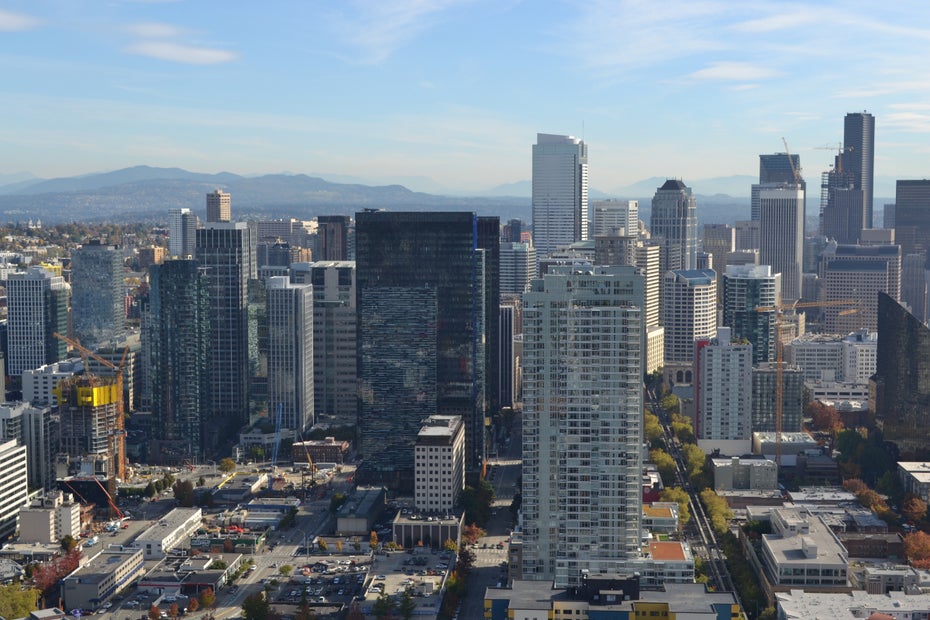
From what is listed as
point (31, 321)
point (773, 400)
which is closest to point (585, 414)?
point (773, 400)

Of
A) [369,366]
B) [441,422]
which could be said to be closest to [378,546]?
[441,422]

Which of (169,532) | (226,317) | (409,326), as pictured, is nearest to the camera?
(169,532)

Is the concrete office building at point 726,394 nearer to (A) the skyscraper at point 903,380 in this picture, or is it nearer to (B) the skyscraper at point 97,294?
(A) the skyscraper at point 903,380

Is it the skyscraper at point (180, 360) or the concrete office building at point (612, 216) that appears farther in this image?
the concrete office building at point (612, 216)

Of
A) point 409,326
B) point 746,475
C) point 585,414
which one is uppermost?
point 409,326

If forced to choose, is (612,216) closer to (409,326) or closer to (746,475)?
(409,326)

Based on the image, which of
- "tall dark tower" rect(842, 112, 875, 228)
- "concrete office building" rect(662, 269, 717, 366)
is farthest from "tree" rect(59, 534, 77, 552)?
"tall dark tower" rect(842, 112, 875, 228)

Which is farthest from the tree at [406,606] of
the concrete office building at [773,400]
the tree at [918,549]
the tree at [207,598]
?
the concrete office building at [773,400]
